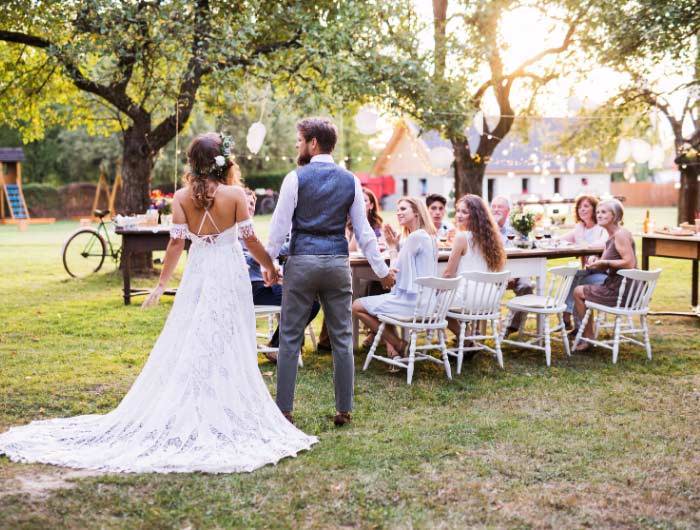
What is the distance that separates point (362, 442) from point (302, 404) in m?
0.93

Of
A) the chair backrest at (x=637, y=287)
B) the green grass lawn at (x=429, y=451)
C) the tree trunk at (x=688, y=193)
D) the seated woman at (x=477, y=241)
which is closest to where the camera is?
the green grass lawn at (x=429, y=451)

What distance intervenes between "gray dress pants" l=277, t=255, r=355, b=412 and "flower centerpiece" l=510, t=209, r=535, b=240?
3604mm

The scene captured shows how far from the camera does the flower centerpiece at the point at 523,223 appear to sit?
7.97 meters

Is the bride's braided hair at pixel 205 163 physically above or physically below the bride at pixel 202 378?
above

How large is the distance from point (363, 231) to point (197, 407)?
1.36 m

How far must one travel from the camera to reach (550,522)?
3455mm

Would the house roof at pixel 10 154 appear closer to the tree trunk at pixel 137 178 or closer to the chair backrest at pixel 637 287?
the tree trunk at pixel 137 178

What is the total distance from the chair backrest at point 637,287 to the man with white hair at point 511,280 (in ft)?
3.40

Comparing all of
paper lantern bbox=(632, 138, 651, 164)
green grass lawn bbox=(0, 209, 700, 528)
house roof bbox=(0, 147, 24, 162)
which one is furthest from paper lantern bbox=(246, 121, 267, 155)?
house roof bbox=(0, 147, 24, 162)

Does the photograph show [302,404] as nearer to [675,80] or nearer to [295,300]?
[295,300]

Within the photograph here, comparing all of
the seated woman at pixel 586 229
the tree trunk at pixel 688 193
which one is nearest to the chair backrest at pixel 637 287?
the seated woman at pixel 586 229

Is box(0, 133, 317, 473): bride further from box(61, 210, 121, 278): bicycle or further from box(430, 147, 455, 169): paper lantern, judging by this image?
box(430, 147, 455, 169): paper lantern

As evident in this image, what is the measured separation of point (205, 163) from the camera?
4488mm

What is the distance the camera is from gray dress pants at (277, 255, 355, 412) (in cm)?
466
